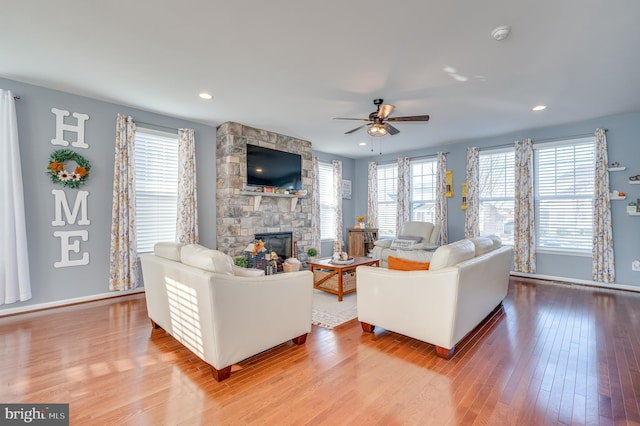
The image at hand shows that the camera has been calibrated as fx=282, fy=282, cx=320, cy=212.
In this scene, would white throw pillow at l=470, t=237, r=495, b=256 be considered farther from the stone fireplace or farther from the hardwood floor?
the stone fireplace

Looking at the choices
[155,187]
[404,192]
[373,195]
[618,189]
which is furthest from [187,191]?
[618,189]

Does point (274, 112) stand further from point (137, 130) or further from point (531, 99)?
point (531, 99)

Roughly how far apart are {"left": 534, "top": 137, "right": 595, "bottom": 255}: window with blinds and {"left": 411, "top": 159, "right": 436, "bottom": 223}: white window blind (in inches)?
79.9

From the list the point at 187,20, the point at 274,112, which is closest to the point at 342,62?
the point at 187,20

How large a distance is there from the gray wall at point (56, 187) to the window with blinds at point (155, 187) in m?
0.36

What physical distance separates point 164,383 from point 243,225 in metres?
3.37

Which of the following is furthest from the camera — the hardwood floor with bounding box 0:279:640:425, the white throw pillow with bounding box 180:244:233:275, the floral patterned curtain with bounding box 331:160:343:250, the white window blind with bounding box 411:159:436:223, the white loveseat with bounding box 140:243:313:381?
the floral patterned curtain with bounding box 331:160:343:250

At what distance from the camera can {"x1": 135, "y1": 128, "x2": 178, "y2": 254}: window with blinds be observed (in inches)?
179

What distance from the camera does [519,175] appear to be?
5555 mm

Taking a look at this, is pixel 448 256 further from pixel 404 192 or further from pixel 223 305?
pixel 404 192

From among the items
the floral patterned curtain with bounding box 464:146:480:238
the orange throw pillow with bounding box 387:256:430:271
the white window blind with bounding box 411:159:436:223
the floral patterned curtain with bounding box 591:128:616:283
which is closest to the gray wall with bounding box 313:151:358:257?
the white window blind with bounding box 411:159:436:223

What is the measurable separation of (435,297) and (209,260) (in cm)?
194

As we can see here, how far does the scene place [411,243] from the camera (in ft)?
19.4

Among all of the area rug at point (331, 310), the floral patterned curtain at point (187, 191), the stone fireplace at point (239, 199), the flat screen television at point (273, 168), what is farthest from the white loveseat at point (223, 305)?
the flat screen television at point (273, 168)
